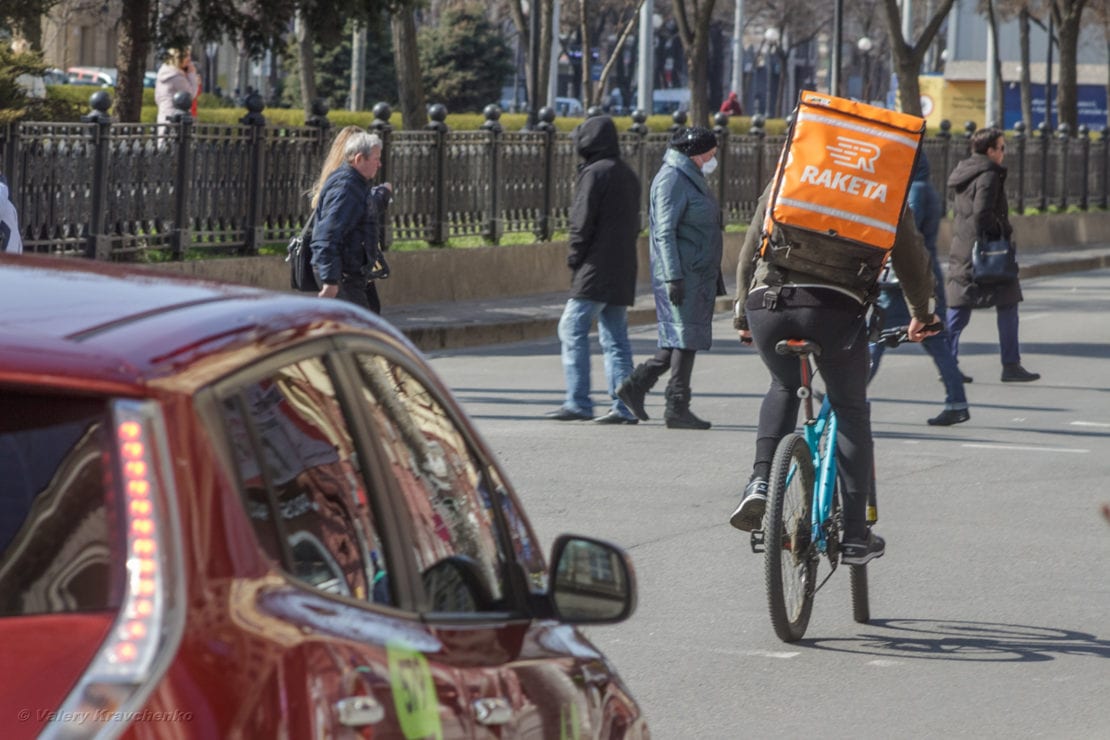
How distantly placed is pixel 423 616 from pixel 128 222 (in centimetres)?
1444

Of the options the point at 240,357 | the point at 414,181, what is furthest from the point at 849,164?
the point at 414,181

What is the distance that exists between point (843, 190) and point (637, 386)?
567 cm

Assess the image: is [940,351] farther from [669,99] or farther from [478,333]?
[669,99]

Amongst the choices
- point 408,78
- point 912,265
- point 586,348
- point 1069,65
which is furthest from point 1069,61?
point 912,265

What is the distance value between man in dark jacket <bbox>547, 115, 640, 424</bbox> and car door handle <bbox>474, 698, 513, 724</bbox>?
9583 mm

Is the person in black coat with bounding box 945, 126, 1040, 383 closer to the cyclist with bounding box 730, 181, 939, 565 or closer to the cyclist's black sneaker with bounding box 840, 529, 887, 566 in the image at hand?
the cyclist with bounding box 730, 181, 939, 565

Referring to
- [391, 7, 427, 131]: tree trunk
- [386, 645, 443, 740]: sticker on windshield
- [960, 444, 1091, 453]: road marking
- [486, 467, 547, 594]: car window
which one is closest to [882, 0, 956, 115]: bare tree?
[391, 7, 427, 131]: tree trunk

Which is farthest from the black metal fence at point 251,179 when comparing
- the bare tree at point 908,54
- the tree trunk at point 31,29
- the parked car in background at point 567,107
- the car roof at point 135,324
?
the parked car in background at point 567,107

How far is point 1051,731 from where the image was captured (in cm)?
589

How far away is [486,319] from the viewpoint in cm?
1848

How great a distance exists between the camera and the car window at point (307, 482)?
2531 mm

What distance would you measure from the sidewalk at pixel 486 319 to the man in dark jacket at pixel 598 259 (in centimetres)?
412

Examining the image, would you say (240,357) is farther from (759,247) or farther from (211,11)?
(211,11)

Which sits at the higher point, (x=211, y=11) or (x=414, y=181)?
(x=211, y=11)
